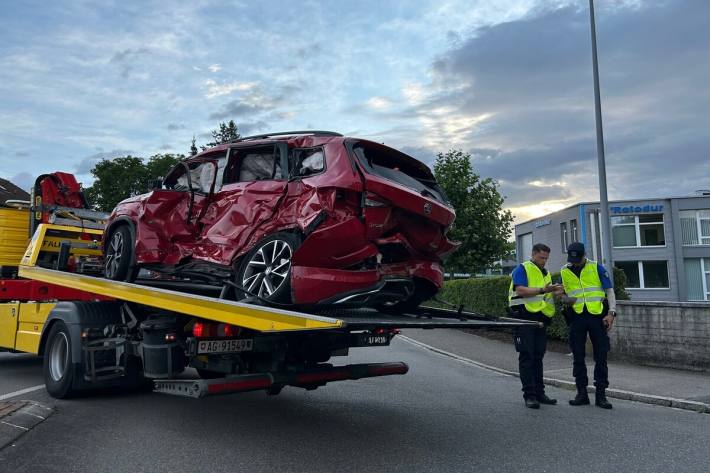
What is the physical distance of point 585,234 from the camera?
124 ft

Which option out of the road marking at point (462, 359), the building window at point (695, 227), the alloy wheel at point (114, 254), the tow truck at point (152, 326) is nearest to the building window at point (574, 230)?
the building window at point (695, 227)

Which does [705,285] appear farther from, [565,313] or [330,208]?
[330,208]

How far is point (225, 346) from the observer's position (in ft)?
18.0

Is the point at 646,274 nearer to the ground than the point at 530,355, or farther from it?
farther from it

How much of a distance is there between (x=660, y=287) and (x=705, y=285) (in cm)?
248

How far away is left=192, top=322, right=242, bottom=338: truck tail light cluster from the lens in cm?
545

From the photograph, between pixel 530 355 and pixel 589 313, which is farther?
pixel 589 313

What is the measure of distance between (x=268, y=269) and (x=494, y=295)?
12.0 meters

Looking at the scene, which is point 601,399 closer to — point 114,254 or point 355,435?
point 355,435

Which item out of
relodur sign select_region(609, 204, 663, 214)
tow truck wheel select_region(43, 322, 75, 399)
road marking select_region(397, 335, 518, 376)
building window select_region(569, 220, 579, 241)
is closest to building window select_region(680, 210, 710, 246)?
relodur sign select_region(609, 204, 663, 214)

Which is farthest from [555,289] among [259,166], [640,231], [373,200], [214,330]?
[640,231]

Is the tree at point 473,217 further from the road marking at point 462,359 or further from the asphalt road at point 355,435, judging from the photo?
the asphalt road at point 355,435

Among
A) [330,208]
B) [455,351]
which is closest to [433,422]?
[330,208]

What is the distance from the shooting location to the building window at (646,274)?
37688mm
